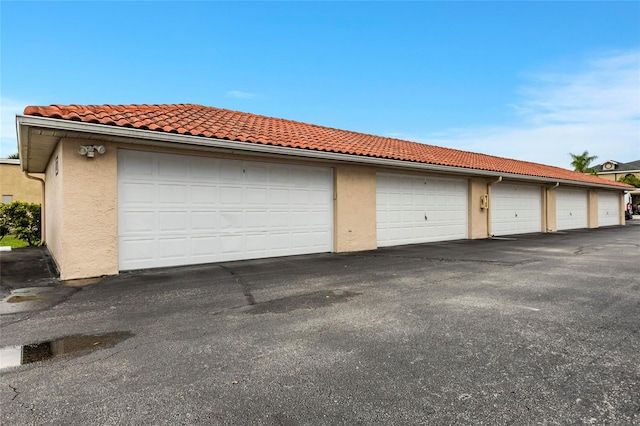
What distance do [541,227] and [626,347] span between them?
16.1 meters

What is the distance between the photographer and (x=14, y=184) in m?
18.3

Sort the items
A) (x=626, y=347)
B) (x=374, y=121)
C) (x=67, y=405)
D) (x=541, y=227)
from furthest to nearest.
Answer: (x=374, y=121), (x=541, y=227), (x=626, y=347), (x=67, y=405)

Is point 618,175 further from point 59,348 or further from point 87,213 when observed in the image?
point 59,348

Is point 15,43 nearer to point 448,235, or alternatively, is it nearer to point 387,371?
point 387,371

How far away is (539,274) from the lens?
665 centimetres

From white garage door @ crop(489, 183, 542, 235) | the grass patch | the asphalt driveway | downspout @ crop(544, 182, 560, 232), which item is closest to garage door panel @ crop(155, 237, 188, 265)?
the asphalt driveway

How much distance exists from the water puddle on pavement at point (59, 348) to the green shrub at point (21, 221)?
12.7 metres

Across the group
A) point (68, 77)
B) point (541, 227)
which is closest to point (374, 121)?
point (541, 227)

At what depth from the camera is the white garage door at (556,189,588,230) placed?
18.6 meters

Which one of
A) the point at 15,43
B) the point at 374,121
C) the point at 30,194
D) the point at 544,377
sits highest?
the point at 374,121

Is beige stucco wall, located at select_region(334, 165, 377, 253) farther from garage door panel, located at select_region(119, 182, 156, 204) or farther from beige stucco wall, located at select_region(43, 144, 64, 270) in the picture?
beige stucco wall, located at select_region(43, 144, 64, 270)

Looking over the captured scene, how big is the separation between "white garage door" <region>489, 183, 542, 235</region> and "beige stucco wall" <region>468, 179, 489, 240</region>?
0.73 m

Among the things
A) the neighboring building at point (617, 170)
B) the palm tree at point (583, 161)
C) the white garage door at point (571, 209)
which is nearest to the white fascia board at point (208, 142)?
the white garage door at point (571, 209)

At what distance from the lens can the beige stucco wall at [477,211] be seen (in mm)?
13367
